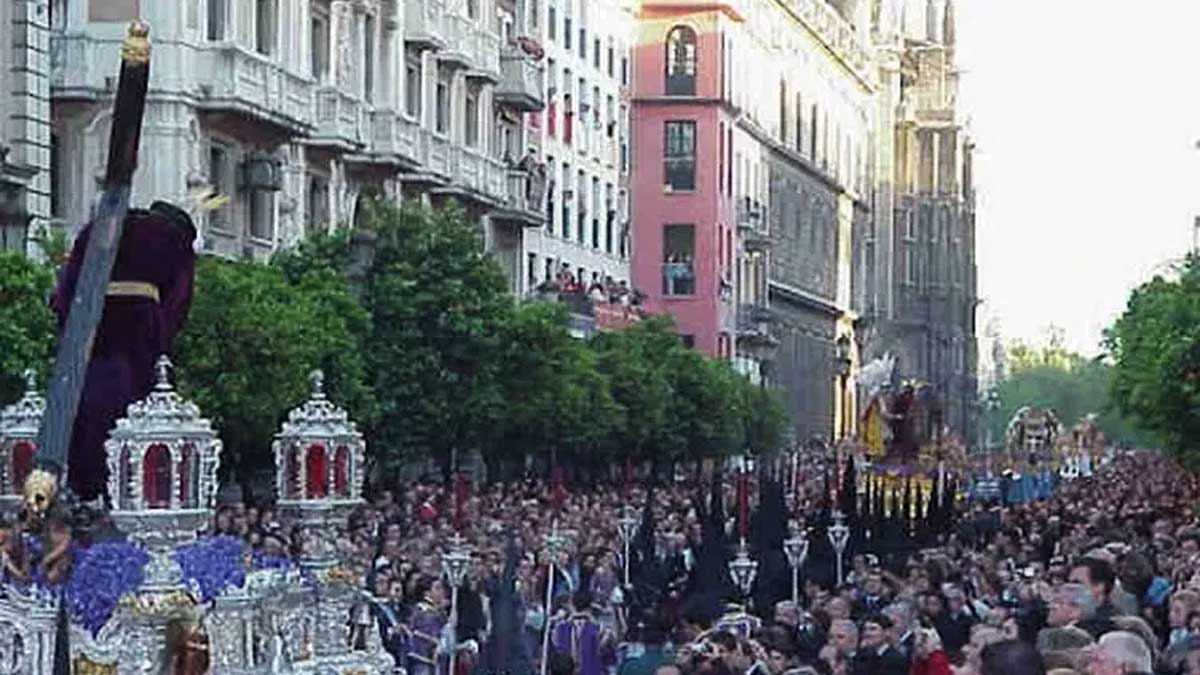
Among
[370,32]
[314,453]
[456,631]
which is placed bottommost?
[456,631]

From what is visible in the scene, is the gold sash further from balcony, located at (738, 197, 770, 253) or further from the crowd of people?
balcony, located at (738, 197, 770, 253)

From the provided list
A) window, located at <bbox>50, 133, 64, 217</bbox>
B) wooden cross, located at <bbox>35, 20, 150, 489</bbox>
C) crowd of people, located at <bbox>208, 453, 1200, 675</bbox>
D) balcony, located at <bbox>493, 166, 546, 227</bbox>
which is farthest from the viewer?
balcony, located at <bbox>493, 166, 546, 227</bbox>

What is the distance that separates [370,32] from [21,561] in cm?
3931

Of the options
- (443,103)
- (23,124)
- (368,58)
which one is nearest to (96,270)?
(23,124)

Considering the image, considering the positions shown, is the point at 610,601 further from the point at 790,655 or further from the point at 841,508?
the point at 841,508

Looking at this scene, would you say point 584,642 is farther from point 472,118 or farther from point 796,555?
point 472,118

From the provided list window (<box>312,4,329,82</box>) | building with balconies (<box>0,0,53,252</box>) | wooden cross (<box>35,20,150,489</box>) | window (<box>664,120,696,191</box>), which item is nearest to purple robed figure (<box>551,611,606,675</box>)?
wooden cross (<box>35,20,150,489</box>)

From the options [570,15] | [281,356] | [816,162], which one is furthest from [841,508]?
[816,162]

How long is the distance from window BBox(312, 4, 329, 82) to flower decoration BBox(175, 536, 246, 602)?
35014 mm

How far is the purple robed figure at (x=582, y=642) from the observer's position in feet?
Answer: 73.7

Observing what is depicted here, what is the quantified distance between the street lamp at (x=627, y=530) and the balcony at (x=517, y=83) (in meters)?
30.6

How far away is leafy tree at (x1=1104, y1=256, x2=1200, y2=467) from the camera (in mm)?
40750

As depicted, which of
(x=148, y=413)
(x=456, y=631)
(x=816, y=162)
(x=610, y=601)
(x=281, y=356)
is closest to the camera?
(x=148, y=413)

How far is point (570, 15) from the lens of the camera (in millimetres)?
82000
